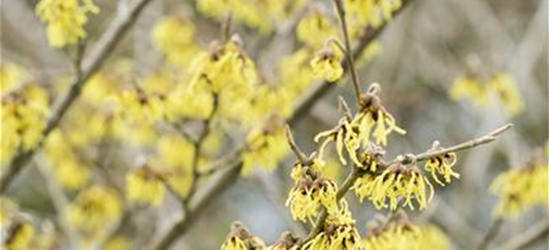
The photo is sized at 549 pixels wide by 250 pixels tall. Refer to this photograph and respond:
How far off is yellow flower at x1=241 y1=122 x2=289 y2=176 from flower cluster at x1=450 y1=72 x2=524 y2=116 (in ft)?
3.68

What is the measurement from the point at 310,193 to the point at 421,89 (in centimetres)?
480

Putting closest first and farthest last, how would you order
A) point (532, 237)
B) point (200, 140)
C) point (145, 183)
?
point (200, 140) → point (145, 183) → point (532, 237)

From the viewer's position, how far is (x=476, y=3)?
5.35 meters

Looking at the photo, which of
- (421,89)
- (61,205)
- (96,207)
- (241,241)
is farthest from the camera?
(421,89)

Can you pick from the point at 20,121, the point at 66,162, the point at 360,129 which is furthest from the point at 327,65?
the point at 66,162

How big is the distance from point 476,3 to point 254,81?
3.00m

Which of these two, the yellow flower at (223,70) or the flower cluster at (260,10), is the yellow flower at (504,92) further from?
the yellow flower at (223,70)

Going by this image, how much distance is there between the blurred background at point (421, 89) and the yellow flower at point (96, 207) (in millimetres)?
216

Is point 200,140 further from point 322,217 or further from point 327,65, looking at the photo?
point 322,217

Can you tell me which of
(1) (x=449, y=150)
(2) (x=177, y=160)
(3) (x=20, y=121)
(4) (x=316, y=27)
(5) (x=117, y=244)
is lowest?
(1) (x=449, y=150)

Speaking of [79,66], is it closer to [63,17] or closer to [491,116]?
[63,17]

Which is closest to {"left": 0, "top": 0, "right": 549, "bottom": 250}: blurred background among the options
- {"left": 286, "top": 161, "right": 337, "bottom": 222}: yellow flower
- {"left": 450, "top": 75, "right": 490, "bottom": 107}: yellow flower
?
{"left": 450, "top": 75, "right": 490, "bottom": 107}: yellow flower

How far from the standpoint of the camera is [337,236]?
5.56 feet

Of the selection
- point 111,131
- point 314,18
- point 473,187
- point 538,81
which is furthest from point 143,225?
point 538,81
